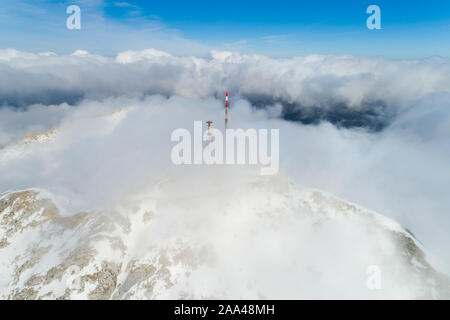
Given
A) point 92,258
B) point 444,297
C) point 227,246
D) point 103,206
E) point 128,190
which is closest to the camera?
point 444,297

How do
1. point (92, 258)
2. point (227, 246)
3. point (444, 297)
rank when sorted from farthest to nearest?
point (227, 246) → point (92, 258) → point (444, 297)

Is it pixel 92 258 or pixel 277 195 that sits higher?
pixel 277 195

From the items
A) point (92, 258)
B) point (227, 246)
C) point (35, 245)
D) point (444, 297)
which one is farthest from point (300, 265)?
point (35, 245)

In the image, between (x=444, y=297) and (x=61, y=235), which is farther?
(x=61, y=235)

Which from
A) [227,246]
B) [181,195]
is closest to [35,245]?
[181,195]

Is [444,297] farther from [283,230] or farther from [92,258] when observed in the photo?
[92,258]

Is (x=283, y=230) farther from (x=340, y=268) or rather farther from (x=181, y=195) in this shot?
(x=181, y=195)
